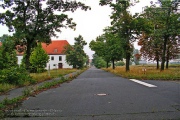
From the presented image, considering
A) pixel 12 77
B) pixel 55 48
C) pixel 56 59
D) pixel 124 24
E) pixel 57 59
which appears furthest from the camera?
pixel 55 48

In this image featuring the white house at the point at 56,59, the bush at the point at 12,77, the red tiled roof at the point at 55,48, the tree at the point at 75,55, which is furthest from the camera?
the red tiled roof at the point at 55,48

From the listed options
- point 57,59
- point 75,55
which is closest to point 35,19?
point 75,55

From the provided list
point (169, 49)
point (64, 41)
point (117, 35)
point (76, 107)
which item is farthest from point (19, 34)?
point (64, 41)

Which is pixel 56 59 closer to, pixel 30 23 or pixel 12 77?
pixel 30 23

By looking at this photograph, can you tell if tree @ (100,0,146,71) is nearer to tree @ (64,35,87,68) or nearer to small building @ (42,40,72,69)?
tree @ (64,35,87,68)

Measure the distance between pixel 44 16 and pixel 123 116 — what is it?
15.3m

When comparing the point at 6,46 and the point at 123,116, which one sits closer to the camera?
the point at 123,116

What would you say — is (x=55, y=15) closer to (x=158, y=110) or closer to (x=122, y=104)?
(x=122, y=104)

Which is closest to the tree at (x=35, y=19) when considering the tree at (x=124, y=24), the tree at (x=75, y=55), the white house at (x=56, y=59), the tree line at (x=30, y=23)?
the tree line at (x=30, y=23)

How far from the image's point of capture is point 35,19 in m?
19.1

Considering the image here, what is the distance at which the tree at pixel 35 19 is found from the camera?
17453 millimetres

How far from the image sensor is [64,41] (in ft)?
289

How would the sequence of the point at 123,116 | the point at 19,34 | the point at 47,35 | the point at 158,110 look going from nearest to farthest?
1. the point at 123,116
2. the point at 158,110
3. the point at 19,34
4. the point at 47,35

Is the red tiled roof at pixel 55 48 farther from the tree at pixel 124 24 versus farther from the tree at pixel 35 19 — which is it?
the tree at pixel 35 19
